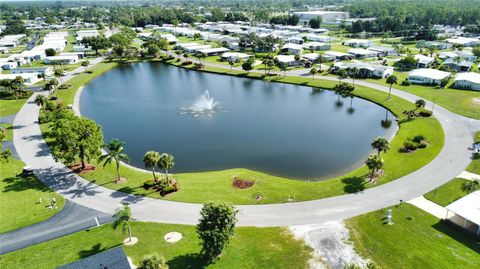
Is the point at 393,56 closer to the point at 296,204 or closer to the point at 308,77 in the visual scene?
the point at 308,77

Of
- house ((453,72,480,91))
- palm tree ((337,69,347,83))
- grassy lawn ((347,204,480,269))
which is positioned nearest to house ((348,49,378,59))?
palm tree ((337,69,347,83))

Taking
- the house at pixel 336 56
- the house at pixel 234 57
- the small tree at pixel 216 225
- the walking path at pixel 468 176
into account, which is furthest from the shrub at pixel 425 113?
the house at pixel 234 57

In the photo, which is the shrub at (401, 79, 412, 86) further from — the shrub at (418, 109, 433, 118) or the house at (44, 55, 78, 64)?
the house at (44, 55, 78, 64)

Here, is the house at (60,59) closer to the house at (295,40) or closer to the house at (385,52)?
the house at (295,40)

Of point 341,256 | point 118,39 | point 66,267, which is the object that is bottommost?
point 341,256

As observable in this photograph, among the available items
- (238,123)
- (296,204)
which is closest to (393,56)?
(238,123)
